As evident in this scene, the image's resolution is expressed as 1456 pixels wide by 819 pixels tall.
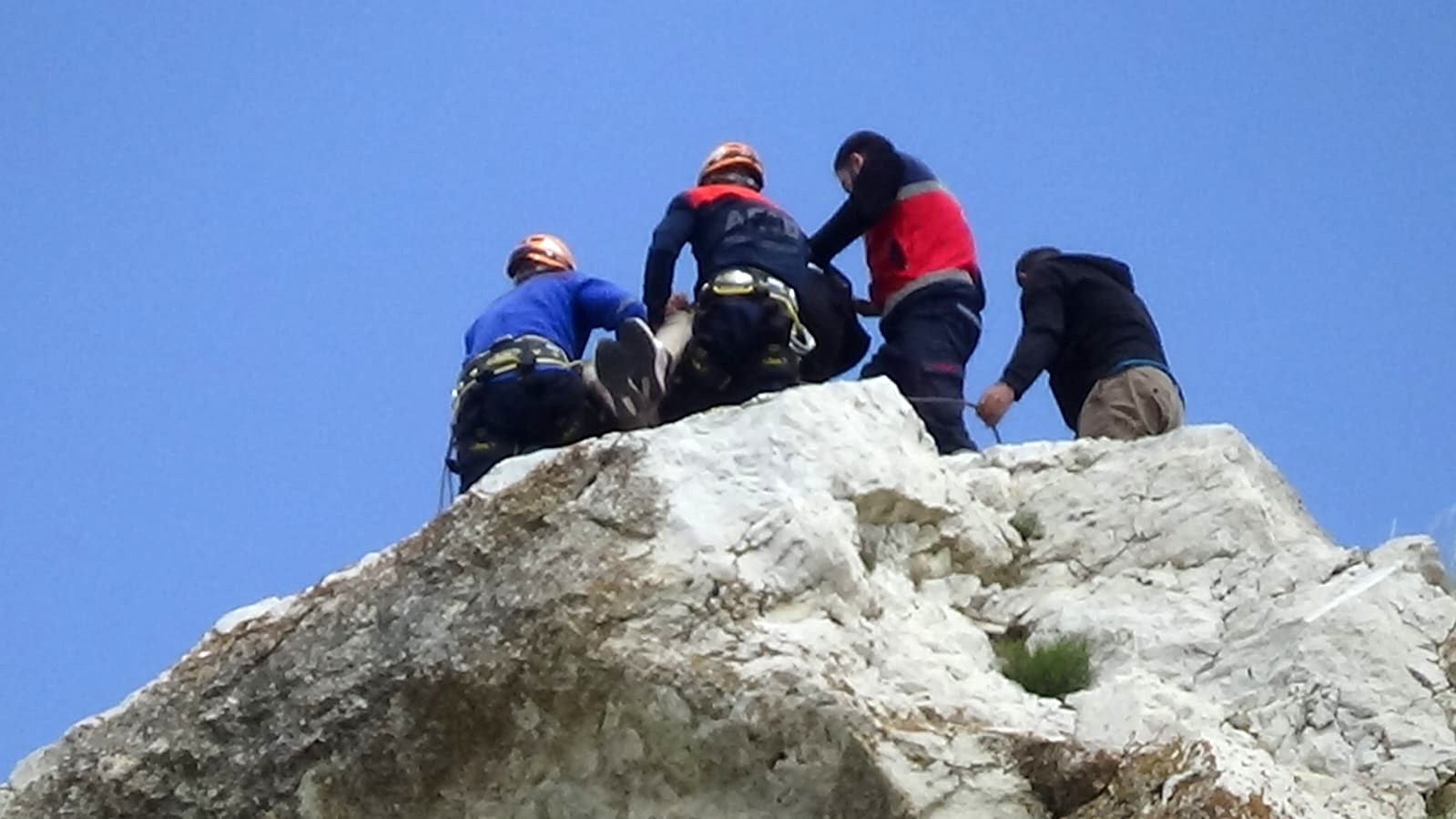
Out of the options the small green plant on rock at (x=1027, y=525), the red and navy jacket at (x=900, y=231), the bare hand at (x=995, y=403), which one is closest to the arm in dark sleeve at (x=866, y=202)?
the red and navy jacket at (x=900, y=231)

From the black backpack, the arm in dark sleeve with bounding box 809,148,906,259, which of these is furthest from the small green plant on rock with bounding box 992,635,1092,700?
the arm in dark sleeve with bounding box 809,148,906,259

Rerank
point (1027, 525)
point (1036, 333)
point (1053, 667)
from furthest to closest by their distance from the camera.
Answer: point (1036, 333) < point (1027, 525) < point (1053, 667)

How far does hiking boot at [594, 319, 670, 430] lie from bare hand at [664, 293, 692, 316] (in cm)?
128

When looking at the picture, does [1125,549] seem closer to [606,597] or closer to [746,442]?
[746,442]

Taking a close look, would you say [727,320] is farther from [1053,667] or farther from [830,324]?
[1053,667]

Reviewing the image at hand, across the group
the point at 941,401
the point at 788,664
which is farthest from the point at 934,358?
the point at 788,664

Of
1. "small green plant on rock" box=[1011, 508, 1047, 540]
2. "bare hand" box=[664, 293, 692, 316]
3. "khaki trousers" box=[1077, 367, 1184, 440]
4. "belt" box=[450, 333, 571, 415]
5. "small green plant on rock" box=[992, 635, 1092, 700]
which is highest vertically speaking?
"bare hand" box=[664, 293, 692, 316]

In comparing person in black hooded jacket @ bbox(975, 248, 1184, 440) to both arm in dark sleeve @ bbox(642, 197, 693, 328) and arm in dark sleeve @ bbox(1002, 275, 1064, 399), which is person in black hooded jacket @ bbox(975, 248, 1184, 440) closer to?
arm in dark sleeve @ bbox(1002, 275, 1064, 399)

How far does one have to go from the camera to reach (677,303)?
10.5m

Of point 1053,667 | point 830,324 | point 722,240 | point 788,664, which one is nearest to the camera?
point 788,664

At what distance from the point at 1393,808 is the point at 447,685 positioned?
284 centimetres

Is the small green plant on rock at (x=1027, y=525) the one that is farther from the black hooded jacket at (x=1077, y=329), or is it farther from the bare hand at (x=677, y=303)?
the bare hand at (x=677, y=303)

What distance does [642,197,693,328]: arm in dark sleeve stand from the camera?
1014 centimetres

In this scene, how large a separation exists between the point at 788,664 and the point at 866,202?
15.0ft
